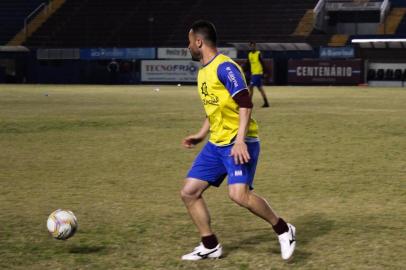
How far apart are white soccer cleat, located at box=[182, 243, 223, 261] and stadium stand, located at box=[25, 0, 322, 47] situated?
42.4 metres

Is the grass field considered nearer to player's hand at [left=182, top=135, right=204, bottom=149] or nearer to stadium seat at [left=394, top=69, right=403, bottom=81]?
player's hand at [left=182, top=135, right=204, bottom=149]

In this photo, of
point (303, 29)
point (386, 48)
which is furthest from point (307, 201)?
point (303, 29)

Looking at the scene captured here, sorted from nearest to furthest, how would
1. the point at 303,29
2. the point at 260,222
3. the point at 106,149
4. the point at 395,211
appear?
1. the point at 260,222
2. the point at 395,211
3. the point at 106,149
4. the point at 303,29

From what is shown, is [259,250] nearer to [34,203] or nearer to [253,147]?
[253,147]

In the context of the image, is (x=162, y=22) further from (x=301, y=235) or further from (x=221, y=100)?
(x=221, y=100)

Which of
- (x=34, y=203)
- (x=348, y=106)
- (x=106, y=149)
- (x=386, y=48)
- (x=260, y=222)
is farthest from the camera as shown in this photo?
(x=386, y=48)

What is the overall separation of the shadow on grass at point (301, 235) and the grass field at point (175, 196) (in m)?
0.02

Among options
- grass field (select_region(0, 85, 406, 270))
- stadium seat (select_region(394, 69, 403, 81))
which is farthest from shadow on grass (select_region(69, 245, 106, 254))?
stadium seat (select_region(394, 69, 403, 81))

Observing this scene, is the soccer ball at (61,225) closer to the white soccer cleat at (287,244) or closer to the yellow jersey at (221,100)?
the yellow jersey at (221,100)

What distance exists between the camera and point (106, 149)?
13336 millimetres

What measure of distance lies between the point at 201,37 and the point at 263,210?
1.44 m

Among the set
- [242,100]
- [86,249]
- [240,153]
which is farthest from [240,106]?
[86,249]

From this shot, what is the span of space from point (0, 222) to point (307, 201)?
3.45 m

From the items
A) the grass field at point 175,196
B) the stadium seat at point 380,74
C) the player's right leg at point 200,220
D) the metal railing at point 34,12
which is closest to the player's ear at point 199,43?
the player's right leg at point 200,220
